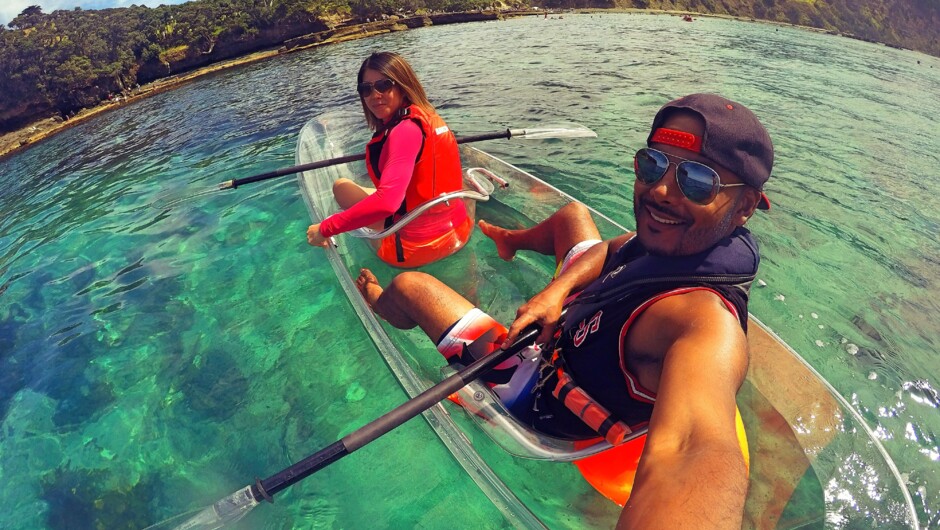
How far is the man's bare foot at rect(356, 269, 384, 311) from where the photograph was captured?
4.06 metres

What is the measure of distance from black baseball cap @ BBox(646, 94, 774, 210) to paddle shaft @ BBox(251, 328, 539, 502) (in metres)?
1.41

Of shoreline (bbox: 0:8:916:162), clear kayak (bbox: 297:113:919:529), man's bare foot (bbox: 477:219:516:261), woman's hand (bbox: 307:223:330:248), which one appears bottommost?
clear kayak (bbox: 297:113:919:529)

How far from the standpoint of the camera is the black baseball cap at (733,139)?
5.78ft

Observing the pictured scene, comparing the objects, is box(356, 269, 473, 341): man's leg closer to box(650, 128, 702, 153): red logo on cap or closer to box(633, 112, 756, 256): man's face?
box(633, 112, 756, 256): man's face

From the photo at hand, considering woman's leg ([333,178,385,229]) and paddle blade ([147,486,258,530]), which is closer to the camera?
paddle blade ([147,486,258,530])

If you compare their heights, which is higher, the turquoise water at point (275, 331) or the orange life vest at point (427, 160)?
the orange life vest at point (427, 160)

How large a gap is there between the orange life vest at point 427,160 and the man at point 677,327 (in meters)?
2.07

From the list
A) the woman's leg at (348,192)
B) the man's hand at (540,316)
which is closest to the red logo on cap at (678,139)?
the man's hand at (540,316)

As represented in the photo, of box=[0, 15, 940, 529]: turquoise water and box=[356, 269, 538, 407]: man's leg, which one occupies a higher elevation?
box=[356, 269, 538, 407]: man's leg

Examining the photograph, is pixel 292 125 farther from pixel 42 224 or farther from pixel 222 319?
pixel 222 319

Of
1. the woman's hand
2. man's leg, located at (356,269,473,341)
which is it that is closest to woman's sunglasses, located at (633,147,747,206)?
man's leg, located at (356,269,473,341)

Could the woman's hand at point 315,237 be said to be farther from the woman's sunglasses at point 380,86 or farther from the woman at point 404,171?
the woman's sunglasses at point 380,86

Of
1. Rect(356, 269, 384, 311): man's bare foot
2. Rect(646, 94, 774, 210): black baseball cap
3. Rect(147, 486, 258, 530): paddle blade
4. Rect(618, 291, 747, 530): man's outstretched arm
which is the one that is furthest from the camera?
Rect(356, 269, 384, 311): man's bare foot

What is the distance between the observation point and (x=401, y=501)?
3107mm
